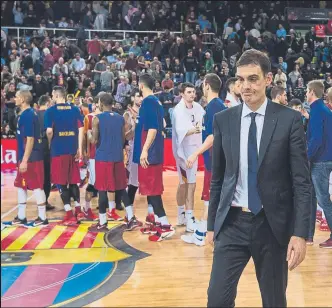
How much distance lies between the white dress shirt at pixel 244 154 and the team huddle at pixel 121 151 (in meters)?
2.11

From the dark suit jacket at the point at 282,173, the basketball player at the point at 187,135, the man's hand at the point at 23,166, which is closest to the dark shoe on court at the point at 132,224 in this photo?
the basketball player at the point at 187,135

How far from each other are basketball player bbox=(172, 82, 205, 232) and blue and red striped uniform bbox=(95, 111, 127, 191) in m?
0.55

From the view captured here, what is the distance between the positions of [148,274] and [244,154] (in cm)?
203

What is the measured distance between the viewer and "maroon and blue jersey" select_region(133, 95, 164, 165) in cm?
461

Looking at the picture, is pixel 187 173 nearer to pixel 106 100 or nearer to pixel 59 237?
pixel 106 100

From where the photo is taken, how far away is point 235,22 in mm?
13453

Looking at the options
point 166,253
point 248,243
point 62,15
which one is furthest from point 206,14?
point 248,243

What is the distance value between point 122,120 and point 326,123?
1.93 meters

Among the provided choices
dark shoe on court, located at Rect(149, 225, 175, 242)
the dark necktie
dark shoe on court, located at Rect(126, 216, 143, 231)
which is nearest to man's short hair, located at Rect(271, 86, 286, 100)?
dark shoe on court, located at Rect(149, 225, 175, 242)

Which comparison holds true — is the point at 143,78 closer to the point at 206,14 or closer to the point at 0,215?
the point at 0,215

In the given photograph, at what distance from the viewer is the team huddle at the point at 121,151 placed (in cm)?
463

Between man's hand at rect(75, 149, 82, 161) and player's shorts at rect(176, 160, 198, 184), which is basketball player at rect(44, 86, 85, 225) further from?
player's shorts at rect(176, 160, 198, 184)

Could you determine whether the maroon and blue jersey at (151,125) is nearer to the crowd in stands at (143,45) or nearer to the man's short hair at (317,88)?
the man's short hair at (317,88)

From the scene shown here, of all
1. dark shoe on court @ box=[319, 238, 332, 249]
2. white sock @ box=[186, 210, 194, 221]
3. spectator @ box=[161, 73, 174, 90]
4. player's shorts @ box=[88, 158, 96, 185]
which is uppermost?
spectator @ box=[161, 73, 174, 90]
